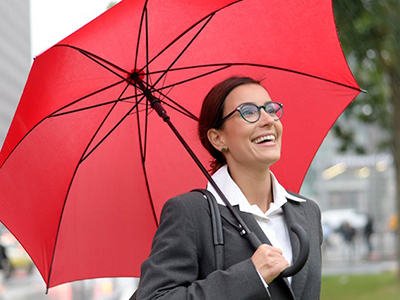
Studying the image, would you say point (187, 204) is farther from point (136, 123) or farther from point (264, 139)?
point (136, 123)

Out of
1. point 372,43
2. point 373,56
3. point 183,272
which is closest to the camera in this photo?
point 183,272

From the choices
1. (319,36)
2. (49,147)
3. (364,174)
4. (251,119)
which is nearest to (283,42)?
(319,36)

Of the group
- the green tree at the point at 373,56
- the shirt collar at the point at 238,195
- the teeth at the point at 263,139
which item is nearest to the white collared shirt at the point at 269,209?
the shirt collar at the point at 238,195

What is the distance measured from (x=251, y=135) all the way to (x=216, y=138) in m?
0.19

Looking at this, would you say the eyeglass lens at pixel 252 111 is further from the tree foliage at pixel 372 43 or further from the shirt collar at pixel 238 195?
the tree foliage at pixel 372 43

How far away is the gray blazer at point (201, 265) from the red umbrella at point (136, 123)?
38.7 inches

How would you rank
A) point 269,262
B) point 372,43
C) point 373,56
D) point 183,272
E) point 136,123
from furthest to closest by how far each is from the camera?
point 373,56
point 372,43
point 136,123
point 183,272
point 269,262

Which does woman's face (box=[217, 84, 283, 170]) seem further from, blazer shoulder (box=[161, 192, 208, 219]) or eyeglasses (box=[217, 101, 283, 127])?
blazer shoulder (box=[161, 192, 208, 219])

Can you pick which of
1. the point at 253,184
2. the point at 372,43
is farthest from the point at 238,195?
the point at 372,43

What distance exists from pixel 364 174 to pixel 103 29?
55.4m

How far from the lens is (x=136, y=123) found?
3986 millimetres

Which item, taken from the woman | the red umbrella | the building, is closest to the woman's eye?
the woman

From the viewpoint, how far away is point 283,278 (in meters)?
2.83

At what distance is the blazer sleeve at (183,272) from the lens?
270cm
